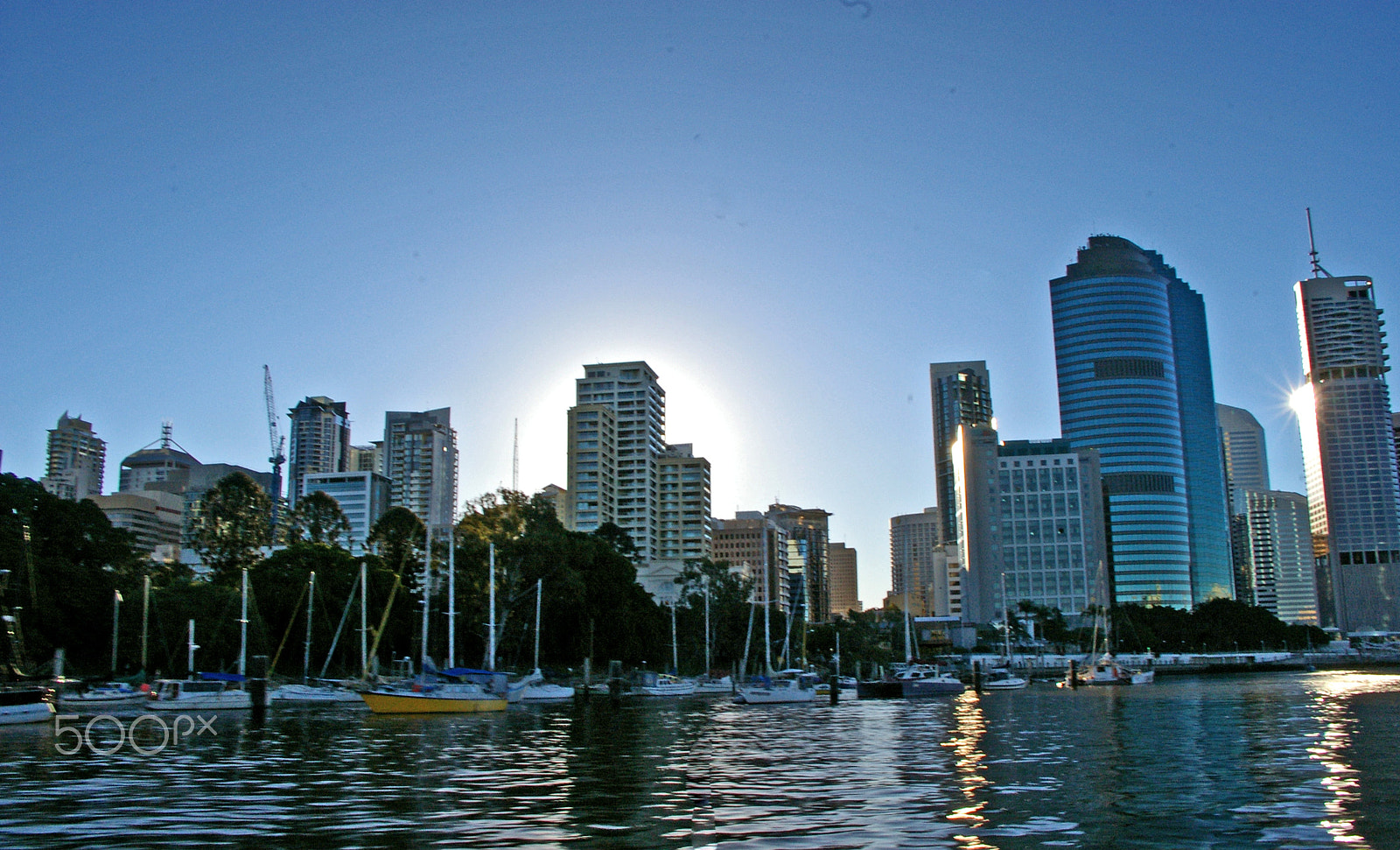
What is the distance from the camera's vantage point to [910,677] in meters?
102

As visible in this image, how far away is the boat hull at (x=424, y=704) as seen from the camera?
58938 millimetres

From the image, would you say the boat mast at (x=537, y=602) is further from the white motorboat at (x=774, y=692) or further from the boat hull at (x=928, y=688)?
the boat hull at (x=928, y=688)

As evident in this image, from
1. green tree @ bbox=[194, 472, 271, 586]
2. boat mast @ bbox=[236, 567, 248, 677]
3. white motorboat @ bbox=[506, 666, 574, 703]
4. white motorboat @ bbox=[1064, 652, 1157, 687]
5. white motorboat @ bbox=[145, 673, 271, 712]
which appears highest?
green tree @ bbox=[194, 472, 271, 586]

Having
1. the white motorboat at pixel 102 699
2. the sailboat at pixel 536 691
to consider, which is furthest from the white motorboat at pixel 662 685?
the white motorboat at pixel 102 699


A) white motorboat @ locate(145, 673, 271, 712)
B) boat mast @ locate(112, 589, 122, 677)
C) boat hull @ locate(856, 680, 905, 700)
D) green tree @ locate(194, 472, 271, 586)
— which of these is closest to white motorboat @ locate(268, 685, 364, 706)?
white motorboat @ locate(145, 673, 271, 712)

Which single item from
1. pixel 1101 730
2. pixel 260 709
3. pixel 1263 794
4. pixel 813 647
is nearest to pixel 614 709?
pixel 260 709

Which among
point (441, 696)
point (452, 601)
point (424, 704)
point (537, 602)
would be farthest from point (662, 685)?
point (424, 704)

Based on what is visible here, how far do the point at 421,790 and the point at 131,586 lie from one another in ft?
255

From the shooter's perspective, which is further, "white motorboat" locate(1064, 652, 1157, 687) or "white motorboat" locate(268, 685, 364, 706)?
"white motorboat" locate(1064, 652, 1157, 687)

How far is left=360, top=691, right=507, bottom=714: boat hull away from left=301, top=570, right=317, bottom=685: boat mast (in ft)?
78.2

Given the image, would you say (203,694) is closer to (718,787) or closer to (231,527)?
(718,787)

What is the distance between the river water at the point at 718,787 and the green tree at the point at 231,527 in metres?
68.2

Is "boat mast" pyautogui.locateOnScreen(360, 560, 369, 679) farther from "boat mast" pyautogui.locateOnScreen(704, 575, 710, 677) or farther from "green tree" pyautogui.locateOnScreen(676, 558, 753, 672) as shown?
"green tree" pyautogui.locateOnScreen(676, 558, 753, 672)

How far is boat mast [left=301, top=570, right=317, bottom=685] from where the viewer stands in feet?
283
